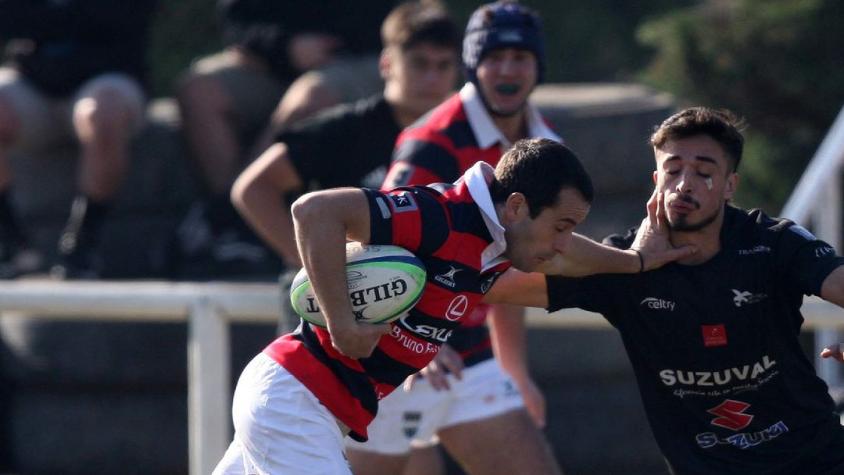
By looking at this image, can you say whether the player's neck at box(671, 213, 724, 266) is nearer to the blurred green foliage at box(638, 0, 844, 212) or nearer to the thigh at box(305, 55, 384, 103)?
the thigh at box(305, 55, 384, 103)

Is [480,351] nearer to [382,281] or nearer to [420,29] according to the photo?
[420,29]

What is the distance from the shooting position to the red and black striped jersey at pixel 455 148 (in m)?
4.94

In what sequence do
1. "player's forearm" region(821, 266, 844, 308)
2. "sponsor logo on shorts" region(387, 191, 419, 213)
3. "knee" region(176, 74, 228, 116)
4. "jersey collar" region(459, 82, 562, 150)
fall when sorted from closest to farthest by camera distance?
"sponsor logo on shorts" region(387, 191, 419, 213) < "player's forearm" region(821, 266, 844, 308) < "jersey collar" region(459, 82, 562, 150) < "knee" region(176, 74, 228, 116)

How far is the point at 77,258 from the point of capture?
7012 millimetres

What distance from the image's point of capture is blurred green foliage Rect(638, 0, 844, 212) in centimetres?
1025

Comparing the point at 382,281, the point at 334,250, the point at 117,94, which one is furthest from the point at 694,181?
the point at 117,94

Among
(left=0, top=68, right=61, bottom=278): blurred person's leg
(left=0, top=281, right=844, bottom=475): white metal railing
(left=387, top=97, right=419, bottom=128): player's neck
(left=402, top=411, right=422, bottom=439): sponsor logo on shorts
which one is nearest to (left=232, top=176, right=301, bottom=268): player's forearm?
(left=0, top=281, right=844, bottom=475): white metal railing

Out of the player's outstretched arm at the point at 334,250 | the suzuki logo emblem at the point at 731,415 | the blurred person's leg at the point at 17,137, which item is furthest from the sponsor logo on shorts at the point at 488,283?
the blurred person's leg at the point at 17,137

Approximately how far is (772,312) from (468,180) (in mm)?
906

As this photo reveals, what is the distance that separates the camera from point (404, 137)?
16.7 ft

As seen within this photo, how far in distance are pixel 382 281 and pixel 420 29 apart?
6.13 feet

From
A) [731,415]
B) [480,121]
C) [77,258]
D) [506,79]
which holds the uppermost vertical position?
[506,79]

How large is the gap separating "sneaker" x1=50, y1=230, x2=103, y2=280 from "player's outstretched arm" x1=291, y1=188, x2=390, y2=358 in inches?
131

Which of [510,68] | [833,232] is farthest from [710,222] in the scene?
[833,232]
